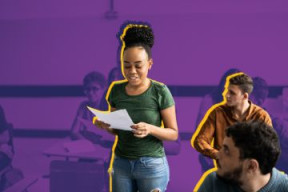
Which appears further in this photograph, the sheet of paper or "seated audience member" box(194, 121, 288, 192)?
the sheet of paper

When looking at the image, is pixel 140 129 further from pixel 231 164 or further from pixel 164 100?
pixel 231 164

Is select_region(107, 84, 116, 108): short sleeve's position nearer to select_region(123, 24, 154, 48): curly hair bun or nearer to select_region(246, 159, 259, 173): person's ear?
select_region(123, 24, 154, 48): curly hair bun

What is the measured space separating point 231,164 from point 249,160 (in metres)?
0.06

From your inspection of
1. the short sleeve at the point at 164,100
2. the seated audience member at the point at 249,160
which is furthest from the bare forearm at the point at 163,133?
the seated audience member at the point at 249,160

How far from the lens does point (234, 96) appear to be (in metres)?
1.92

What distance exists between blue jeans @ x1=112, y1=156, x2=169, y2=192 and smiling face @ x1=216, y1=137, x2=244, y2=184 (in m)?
0.56

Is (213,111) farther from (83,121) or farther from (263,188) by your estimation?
(83,121)

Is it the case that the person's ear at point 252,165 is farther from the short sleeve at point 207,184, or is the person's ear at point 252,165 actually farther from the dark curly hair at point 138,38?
the dark curly hair at point 138,38

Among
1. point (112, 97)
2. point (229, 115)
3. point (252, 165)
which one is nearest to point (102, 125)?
point (112, 97)

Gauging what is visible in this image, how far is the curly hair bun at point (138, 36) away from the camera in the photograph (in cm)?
193

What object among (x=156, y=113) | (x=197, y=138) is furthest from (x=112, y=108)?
(x=197, y=138)

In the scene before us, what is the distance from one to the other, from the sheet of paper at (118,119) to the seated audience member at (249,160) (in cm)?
54

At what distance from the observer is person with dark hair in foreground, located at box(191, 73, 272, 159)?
6.31 ft

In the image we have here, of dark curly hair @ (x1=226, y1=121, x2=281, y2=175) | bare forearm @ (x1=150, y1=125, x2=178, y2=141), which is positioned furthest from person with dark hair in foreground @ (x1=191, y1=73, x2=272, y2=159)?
dark curly hair @ (x1=226, y1=121, x2=281, y2=175)
